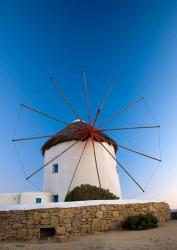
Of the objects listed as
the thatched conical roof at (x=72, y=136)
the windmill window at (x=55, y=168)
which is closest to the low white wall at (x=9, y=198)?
the windmill window at (x=55, y=168)

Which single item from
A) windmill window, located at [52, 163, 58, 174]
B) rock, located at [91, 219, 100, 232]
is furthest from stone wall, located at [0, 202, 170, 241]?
windmill window, located at [52, 163, 58, 174]

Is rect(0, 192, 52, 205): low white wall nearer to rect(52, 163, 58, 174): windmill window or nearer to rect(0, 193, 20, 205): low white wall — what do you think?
rect(0, 193, 20, 205): low white wall

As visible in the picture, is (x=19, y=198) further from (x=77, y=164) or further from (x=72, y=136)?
(x=72, y=136)

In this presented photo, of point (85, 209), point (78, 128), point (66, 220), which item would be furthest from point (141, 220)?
point (78, 128)

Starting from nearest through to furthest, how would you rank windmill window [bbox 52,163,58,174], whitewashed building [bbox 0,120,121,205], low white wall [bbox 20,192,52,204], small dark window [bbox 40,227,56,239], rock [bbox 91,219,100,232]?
small dark window [bbox 40,227,56,239], rock [bbox 91,219,100,232], low white wall [bbox 20,192,52,204], whitewashed building [bbox 0,120,121,205], windmill window [bbox 52,163,58,174]

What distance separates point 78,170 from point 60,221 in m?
6.35

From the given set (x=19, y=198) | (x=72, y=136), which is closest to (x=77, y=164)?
(x=72, y=136)

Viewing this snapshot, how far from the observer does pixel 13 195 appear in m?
15.1

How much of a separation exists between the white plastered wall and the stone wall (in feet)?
17.4

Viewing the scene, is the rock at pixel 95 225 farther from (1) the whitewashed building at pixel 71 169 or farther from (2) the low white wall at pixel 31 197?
(2) the low white wall at pixel 31 197

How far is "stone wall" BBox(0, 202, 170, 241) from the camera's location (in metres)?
9.67

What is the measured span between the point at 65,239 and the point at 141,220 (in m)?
3.57

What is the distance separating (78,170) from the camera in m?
16.2

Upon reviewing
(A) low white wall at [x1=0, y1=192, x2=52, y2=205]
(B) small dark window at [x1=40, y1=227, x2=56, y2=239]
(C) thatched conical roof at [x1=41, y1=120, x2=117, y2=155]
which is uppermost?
(C) thatched conical roof at [x1=41, y1=120, x2=117, y2=155]
